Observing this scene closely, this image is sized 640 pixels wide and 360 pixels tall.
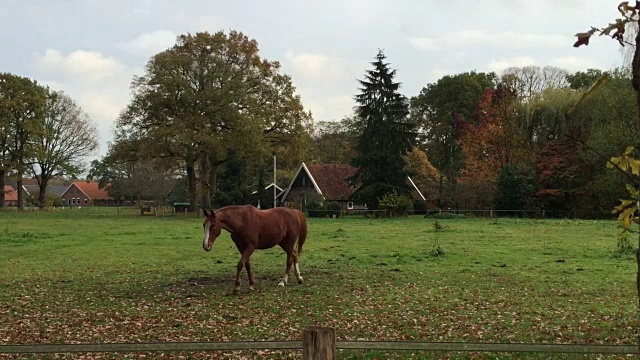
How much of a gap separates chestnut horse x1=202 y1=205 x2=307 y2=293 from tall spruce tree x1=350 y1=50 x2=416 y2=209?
3874 centimetres

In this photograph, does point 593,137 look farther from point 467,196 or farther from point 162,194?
point 162,194

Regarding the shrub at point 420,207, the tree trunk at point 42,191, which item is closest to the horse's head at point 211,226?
the shrub at point 420,207

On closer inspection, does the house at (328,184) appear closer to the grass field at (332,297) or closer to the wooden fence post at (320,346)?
the grass field at (332,297)

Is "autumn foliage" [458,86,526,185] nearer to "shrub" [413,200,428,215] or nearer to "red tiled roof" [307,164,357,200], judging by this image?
"shrub" [413,200,428,215]

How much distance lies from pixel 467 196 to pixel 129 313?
1895 inches

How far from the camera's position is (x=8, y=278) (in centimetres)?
1435

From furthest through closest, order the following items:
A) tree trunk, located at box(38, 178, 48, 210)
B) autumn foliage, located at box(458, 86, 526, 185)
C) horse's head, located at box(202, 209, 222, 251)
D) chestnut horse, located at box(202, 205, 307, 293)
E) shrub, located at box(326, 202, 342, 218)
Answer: tree trunk, located at box(38, 178, 48, 210) → autumn foliage, located at box(458, 86, 526, 185) → shrub, located at box(326, 202, 342, 218) → chestnut horse, located at box(202, 205, 307, 293) → horse's head, located at box(202, 209, 222, 251)

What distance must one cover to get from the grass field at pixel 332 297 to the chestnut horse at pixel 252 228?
2.62ft

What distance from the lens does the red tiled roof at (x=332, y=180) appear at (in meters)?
63.2

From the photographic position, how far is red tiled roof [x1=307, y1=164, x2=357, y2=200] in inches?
2490

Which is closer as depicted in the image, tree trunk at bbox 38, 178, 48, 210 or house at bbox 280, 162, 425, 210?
house at bbox 280, 162, 425, 210

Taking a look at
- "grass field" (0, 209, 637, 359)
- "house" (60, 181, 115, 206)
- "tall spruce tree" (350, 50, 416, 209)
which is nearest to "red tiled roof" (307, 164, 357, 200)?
"tall spruce tree" (350, 50, 416, 209)

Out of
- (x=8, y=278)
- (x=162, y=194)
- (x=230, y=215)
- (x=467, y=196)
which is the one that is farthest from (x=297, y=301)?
(x=162, y=194)

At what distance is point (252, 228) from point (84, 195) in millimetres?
130692
